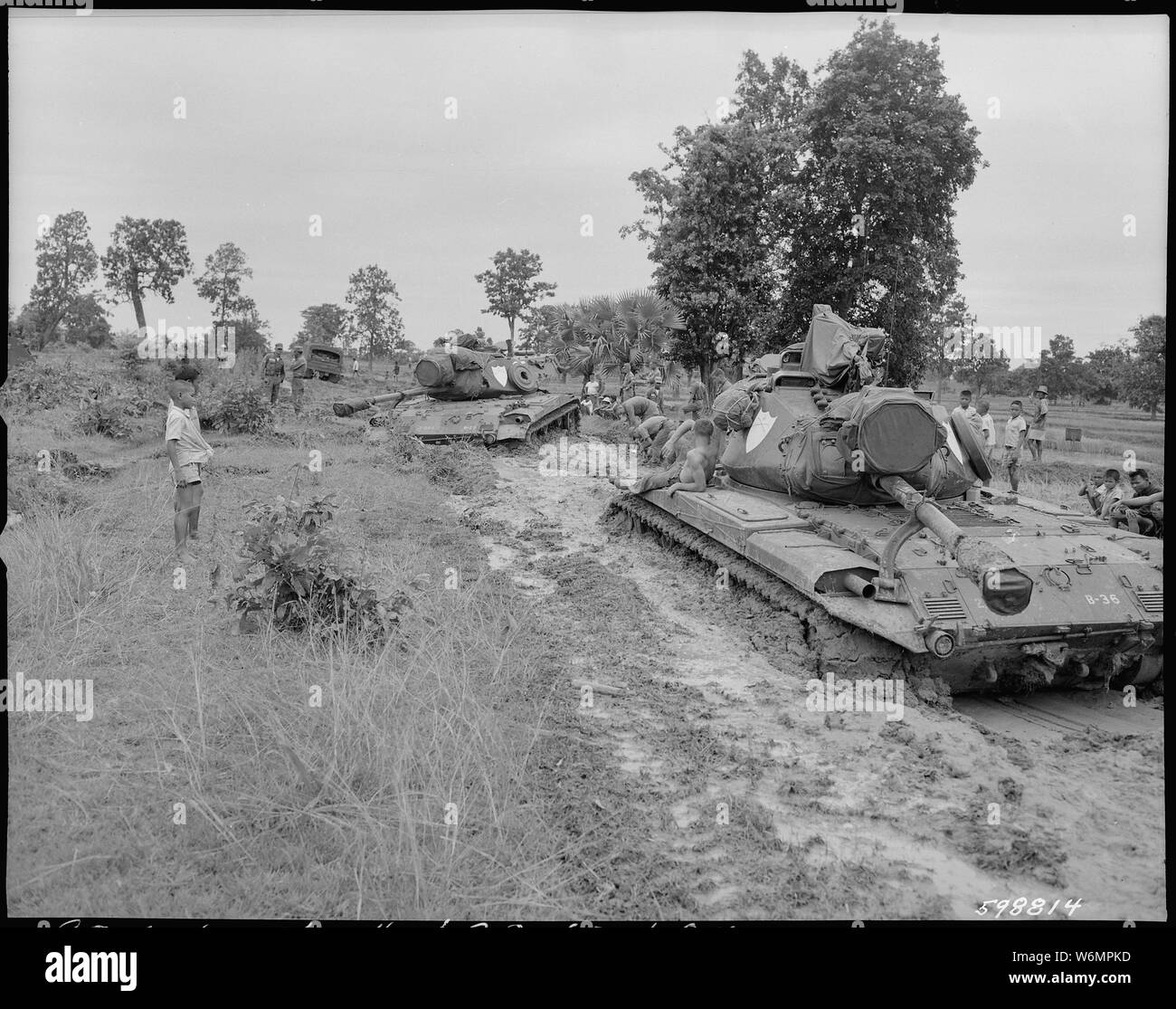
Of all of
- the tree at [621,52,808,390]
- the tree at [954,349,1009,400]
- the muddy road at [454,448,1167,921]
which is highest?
the tree at [621,52,808,390]

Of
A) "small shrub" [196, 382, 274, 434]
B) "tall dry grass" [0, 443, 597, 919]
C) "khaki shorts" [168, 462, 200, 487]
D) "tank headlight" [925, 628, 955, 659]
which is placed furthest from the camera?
"small shrub" [196, 382, 274, 434]

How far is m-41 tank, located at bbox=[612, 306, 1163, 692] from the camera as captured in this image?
21.0 ft

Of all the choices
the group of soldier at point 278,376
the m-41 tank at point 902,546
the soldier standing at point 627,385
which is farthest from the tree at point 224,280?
the m-41 tank at point 902,546

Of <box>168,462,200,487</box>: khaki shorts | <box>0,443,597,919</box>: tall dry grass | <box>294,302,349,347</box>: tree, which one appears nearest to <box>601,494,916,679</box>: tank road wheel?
<box>0,443,597,919</box>: tall dry grass

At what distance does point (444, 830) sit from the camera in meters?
4.28

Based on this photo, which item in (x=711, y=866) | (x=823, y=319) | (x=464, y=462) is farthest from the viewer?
(x=464, y=462)

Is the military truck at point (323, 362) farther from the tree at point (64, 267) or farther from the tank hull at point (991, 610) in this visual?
the tank hull at point (991, 610)

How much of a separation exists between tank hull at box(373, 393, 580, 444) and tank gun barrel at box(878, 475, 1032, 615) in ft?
36.8

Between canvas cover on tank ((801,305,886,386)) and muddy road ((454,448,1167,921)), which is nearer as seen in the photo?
muddy road ((454,448,1167,921))

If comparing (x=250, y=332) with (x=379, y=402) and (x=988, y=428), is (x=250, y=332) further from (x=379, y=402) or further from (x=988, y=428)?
(x=988, y=428)

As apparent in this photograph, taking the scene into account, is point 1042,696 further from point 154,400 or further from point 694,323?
point 154,400

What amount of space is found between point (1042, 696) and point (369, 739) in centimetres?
483

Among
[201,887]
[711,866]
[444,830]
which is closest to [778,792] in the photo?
A: [711,866]

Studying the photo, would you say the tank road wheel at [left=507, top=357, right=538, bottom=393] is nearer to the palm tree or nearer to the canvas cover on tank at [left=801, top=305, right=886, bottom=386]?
the palm tree
